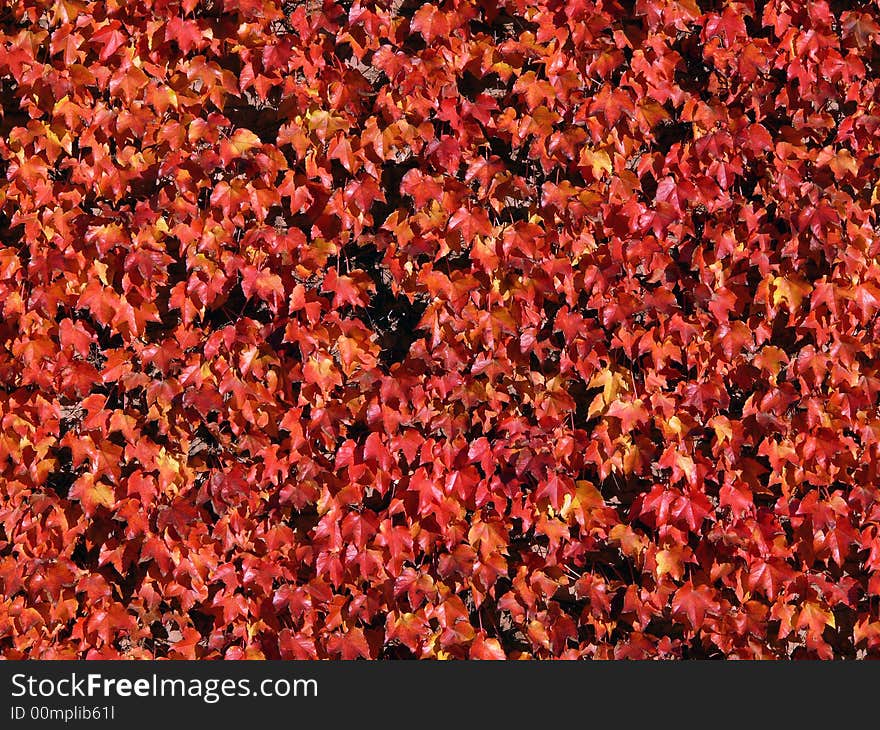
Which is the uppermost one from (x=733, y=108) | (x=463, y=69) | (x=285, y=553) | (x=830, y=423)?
(x=463, y=69)

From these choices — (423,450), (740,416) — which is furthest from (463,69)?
(740,416)

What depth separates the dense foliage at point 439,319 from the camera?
2330 millimetres

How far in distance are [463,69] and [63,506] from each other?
169 cm

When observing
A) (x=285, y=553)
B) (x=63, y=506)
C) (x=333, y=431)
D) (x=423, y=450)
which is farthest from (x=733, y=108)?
(x=63, y=506)

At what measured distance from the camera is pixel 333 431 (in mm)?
2357

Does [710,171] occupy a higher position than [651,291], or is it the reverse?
[710,171]

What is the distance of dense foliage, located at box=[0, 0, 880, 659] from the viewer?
91.7 inches

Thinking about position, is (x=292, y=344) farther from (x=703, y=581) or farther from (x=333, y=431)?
(x=703, y=581)

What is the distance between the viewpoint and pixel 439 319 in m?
2.33

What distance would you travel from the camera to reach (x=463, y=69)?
237 cm

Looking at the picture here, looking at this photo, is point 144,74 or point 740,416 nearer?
point 144,74

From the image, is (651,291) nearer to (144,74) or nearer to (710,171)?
(710,171)

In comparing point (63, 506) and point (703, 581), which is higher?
point (63, 506)

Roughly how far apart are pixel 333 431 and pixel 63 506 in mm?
819
